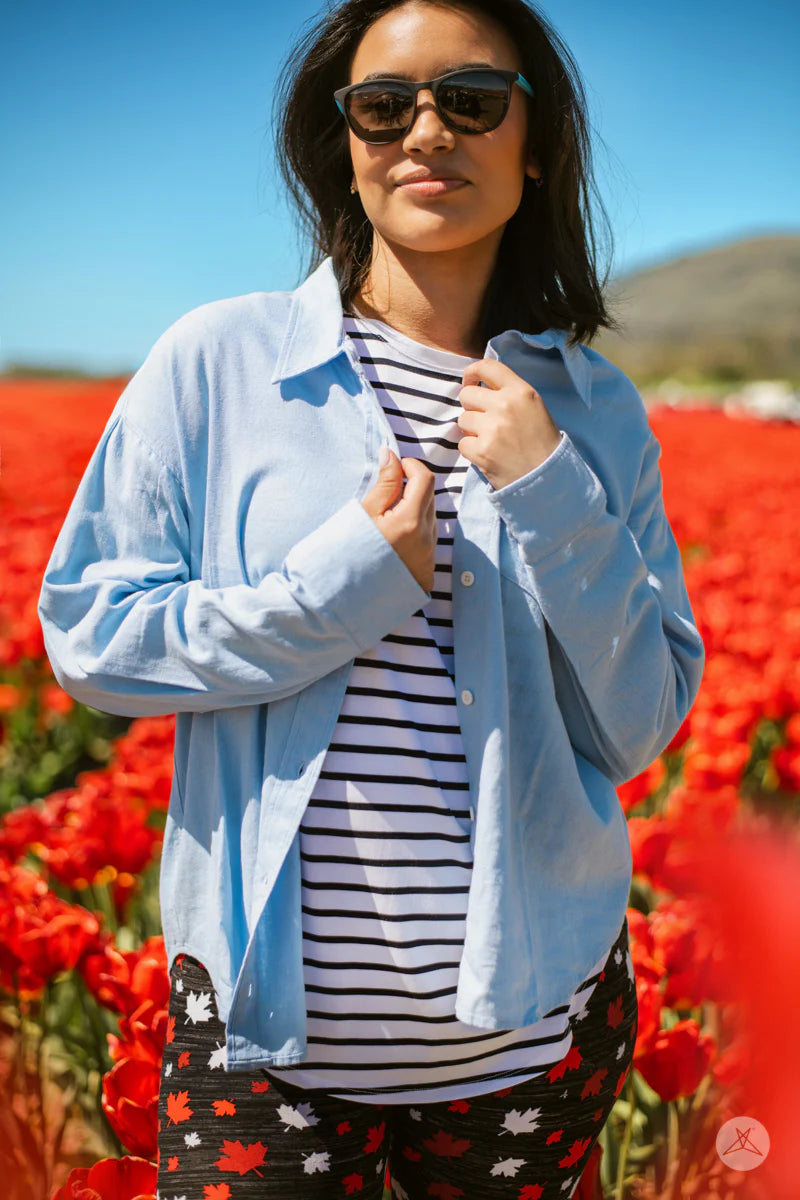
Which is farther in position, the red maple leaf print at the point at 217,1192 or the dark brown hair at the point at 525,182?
the dark brown hair at the point at 525,182

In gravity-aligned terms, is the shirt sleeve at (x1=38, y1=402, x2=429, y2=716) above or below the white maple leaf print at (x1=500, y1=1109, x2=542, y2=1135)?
above

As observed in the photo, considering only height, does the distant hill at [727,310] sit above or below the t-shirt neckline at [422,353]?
below

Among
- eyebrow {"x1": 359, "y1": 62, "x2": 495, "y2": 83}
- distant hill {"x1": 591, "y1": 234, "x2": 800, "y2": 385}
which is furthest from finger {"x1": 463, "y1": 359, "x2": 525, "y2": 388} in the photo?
distant hill {"x1": 591, "y1": 234, "x2": 800, "y2": 385}

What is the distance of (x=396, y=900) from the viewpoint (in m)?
1.13

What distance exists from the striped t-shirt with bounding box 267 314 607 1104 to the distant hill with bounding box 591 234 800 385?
57.4 metres

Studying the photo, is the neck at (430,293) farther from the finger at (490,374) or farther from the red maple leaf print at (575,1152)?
the red maple leaf print at (575,1152)

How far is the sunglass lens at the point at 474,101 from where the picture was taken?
4.00ft

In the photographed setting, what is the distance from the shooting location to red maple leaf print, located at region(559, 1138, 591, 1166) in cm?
124

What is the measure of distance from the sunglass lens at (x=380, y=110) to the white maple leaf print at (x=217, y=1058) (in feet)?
3.25

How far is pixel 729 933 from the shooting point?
364 millimetres

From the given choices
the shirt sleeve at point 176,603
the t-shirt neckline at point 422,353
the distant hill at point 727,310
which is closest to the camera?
the shirt sleeve at point 176,603

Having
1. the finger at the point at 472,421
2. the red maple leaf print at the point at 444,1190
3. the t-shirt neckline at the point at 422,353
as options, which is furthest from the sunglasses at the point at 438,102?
the red maple leaf print at the point at 444,1190

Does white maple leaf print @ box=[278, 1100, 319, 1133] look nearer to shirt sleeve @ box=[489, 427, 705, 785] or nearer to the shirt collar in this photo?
shirt sleeve @ box=[489, 427, 705, 785]

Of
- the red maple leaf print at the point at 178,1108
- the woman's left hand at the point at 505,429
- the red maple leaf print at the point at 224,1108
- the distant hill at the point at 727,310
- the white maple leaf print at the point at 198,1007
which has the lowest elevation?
the distant hill at the point at 727,310
